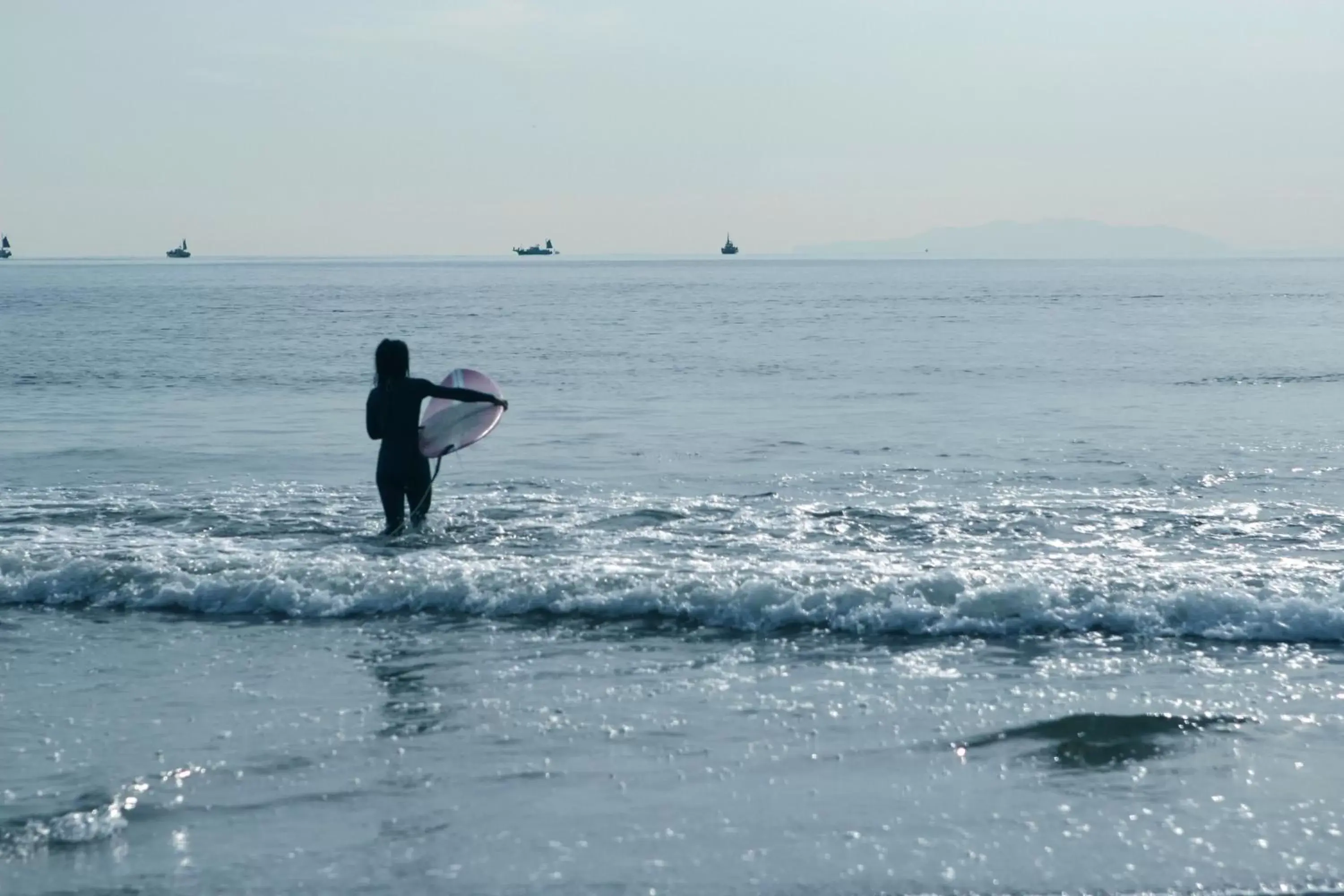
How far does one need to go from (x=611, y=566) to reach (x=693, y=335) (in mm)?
31573

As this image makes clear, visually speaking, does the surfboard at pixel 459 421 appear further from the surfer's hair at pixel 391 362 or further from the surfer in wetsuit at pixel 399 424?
the surfer's hair at pixel 391 362

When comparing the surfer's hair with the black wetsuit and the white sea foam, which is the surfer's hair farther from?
the white sea foam

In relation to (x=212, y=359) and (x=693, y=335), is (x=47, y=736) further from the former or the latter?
(x=693, y=335)

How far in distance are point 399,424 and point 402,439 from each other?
0.14 m

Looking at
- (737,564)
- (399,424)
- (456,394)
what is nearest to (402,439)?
(399,424)

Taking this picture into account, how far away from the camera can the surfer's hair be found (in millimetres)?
10531

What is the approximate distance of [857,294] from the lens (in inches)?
3120

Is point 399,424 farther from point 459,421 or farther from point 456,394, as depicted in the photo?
point 459,421

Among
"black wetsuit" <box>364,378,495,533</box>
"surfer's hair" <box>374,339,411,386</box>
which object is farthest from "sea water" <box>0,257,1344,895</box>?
"surfer's hair" <box>374,339,411,386</box>

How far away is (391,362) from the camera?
10.5m

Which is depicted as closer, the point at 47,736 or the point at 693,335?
the point at 47,736

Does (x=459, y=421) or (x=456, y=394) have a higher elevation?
(x=456, y=394)

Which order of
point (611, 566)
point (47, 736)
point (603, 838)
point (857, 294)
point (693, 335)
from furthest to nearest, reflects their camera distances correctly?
point (857, 294)
point (693, 335)
point (611, 566)
point (47, 736)
point (603, 838)

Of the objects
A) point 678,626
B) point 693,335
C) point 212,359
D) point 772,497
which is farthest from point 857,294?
point 678,626
